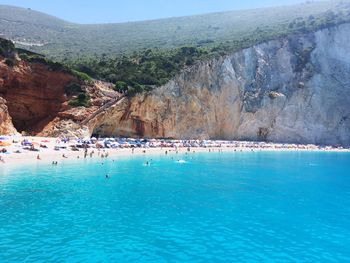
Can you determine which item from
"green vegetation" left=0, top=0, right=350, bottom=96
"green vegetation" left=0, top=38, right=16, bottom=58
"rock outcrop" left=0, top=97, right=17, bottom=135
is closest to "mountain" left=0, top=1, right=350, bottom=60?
"green vegetation" left=0, top=0, right=350, bottom=96

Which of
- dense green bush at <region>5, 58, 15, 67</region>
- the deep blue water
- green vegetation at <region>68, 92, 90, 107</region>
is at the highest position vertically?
dense green bush at <region>5, 58, 15, 67</region>

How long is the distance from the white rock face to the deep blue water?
30.5 meters

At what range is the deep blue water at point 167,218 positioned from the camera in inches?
502

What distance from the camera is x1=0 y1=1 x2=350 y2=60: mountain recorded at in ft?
271

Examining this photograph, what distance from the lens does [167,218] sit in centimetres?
1711

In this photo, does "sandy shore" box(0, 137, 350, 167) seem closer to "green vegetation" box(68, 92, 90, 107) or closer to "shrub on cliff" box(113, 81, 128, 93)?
"green vegetation" box(68, 92, 90, 107)

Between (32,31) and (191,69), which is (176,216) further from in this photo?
(32,31)

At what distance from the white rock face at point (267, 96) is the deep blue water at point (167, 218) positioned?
30.5 metres

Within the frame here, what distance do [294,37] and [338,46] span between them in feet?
32.0

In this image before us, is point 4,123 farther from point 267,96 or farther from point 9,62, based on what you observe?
point 267,96

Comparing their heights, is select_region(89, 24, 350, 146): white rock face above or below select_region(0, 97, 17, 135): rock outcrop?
above

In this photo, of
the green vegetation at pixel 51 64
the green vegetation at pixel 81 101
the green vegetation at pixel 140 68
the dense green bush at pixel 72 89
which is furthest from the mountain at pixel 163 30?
the green vegetation at pixel 81 101

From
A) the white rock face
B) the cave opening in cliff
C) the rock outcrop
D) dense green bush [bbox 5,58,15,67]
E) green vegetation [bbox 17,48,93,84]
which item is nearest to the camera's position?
the rock outcrop

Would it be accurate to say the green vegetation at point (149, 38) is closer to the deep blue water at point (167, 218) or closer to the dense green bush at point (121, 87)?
the dense green bush at point (121, 87)
